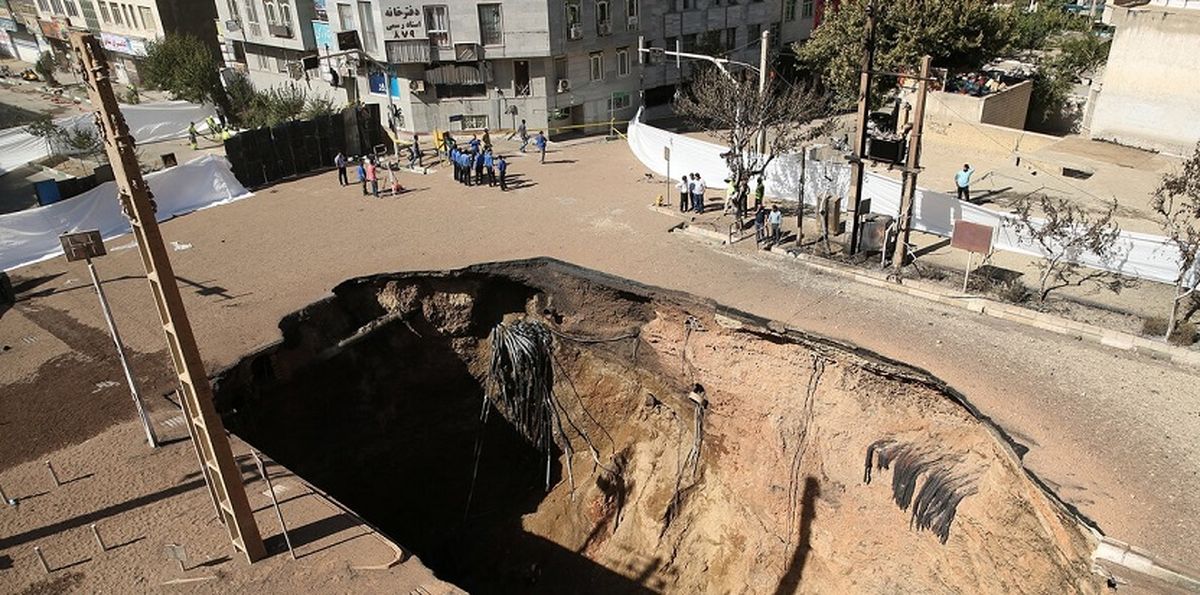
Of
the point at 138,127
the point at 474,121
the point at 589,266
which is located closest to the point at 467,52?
the point at 474,121

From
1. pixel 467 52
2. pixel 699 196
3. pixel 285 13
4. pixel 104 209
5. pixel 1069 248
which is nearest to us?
pixel 1069 248

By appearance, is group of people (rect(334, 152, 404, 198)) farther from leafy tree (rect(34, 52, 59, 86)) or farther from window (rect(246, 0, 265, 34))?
leafy tree (rect(34, 52, 59, 86))

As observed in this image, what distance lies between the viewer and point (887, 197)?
72.5 ft

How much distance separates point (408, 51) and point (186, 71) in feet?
44.0

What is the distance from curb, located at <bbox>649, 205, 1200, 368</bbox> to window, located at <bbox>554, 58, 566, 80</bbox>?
1897cm

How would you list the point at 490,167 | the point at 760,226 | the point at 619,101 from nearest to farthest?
1. the point at 760,226
2. the point at 490,167
3. the point at 619,101

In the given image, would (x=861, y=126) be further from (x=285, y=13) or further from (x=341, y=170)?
(x=285, y=13)

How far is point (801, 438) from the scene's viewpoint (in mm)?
16188

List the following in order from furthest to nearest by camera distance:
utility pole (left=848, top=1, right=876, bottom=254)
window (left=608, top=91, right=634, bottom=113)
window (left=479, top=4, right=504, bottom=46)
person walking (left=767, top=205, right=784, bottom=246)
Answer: window (left=608, top=91, right=634, bottom=113)
window (left=479, top=4, right=504, bottom=46)
person walking (left=767, top=205, right=784, bottom=246)
utility pole (left=848, top=1, right=876, bottom=254)

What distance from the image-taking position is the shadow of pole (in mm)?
16156

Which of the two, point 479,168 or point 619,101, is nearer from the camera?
point 479,168

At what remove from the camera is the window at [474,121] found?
36.1m

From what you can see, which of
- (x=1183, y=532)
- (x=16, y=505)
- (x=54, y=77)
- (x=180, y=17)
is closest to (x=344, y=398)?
(x=16, y=505)

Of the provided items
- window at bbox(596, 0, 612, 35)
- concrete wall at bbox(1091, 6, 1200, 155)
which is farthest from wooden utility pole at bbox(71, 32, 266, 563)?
concrete wall at bbox(1091, 6, 1200, 155)
